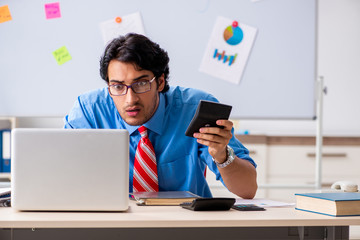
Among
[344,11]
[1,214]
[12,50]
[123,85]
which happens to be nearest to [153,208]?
[1,214]

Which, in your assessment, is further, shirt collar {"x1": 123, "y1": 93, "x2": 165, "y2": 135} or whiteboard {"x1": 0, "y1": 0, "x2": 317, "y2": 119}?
whiteboard {"x1": 0, "y1": 0, "x2": 317, "y2": 119}

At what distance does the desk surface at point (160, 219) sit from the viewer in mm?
958

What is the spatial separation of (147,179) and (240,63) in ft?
3.42

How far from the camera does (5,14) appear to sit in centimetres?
238

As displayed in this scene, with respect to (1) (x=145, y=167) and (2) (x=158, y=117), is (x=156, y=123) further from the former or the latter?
(1) (x=145, y=167)

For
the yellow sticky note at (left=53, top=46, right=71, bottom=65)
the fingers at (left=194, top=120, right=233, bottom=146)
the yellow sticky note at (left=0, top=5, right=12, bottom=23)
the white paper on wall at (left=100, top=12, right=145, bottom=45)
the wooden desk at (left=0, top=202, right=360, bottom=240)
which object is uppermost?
the yellow sticky note at (left=0, top=5, right=12, bottom=23)

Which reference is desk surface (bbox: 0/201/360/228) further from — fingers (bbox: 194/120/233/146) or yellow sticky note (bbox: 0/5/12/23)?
yellow sticky note (bbox: 0/5/12/23)

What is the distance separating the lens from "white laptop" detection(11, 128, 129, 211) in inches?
41.1

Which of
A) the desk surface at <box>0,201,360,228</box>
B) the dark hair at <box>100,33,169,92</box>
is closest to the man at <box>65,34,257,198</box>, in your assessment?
the dark hair at <box>100,33,169,92</box>

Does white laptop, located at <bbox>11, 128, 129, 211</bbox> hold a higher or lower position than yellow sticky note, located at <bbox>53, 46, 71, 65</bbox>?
lower

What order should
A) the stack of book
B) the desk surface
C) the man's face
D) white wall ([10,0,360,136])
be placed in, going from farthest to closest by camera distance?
white wall ([10,0,360,136])
the man's face
the stack of book
the desk surface

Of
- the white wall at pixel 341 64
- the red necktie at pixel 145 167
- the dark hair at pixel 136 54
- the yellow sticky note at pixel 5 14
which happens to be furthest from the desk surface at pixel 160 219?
the white wall at pixel 341 64

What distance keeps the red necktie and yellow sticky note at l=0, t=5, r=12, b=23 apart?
1.19m

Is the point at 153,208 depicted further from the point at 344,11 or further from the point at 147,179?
the point at 344,11
